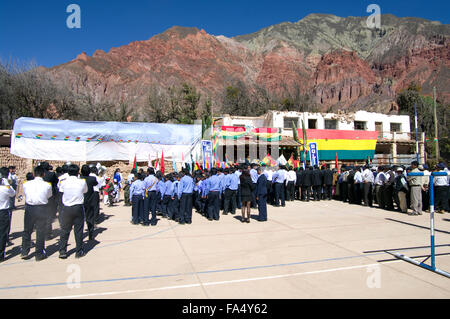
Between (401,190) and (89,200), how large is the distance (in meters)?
10.7

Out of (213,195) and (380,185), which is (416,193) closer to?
(380,185)

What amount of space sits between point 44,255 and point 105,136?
1369 centimetres

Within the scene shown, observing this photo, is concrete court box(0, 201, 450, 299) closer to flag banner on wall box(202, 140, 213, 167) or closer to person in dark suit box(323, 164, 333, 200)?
person in dark suit box(323, 164, 333, 200)

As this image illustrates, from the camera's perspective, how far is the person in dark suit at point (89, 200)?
746 centimetres

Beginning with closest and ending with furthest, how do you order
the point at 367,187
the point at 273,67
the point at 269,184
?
the point at 367,187 < the point at 269,184 < the point at 273,67

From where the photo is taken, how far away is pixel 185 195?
30.5 feet

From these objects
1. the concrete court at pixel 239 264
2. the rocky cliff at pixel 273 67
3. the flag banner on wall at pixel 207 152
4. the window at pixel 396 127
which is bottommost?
the concrete court at pixel 239 264

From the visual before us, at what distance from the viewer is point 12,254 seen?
6.45m

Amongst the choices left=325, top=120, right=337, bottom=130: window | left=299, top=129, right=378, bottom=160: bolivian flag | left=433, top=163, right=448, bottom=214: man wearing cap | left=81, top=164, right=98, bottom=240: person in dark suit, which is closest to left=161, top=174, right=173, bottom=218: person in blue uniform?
left=81, top=164, right=98, bottom=240: person in dark suit

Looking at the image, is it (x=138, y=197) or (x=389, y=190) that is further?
(x=389, y=190)

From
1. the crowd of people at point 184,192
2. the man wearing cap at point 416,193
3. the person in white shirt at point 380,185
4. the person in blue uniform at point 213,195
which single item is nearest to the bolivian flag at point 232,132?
the crowd of people at point 184,192

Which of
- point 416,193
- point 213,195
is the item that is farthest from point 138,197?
point 416,193

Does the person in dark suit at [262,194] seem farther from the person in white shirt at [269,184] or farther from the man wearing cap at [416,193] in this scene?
the man wearing cap at [416,193]

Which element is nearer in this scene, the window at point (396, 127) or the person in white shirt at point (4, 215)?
the person in white shirt at point (4, 215)
